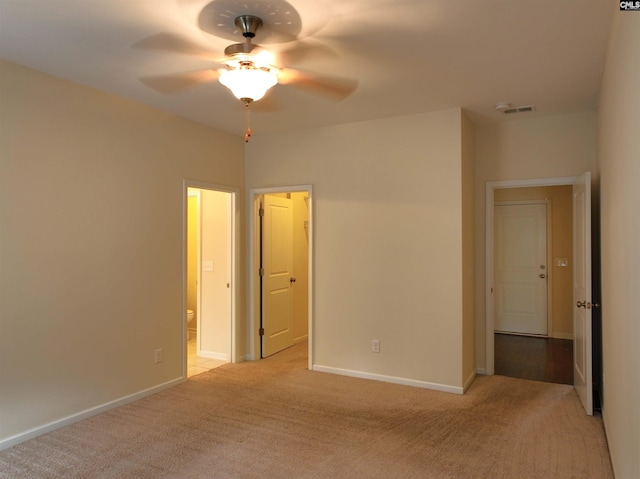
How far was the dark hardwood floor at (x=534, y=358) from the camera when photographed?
4.73 m

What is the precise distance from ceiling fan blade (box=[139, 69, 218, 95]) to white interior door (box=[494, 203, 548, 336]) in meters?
5.09

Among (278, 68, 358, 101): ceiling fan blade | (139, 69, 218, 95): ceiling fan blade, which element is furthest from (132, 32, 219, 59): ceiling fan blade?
(278, 68, 358, 101): ceiling fan blade

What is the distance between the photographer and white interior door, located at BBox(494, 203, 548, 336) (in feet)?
21.8

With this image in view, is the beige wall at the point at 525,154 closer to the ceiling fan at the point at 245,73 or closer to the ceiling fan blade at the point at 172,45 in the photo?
the ceiling fan at the point at 245,73

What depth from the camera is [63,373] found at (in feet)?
11.1

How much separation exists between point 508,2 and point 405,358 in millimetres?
3140

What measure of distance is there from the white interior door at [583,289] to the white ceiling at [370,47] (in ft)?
2.80

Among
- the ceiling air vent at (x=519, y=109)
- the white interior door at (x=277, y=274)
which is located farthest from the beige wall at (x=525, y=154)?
the white interior door at (x=277, y=274)

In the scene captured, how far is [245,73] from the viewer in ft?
8.28

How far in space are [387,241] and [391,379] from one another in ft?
4.40

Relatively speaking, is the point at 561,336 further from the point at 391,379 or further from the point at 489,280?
the point at 391,379

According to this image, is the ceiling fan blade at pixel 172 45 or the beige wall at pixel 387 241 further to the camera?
the beige wall at pixel 387 241

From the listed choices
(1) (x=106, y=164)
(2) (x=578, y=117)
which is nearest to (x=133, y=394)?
(1) (x=106, y=164)

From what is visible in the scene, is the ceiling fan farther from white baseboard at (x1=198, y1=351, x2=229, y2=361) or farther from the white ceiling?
white baseboard at (x1=198, y1=351, x2=229, y2=361)
